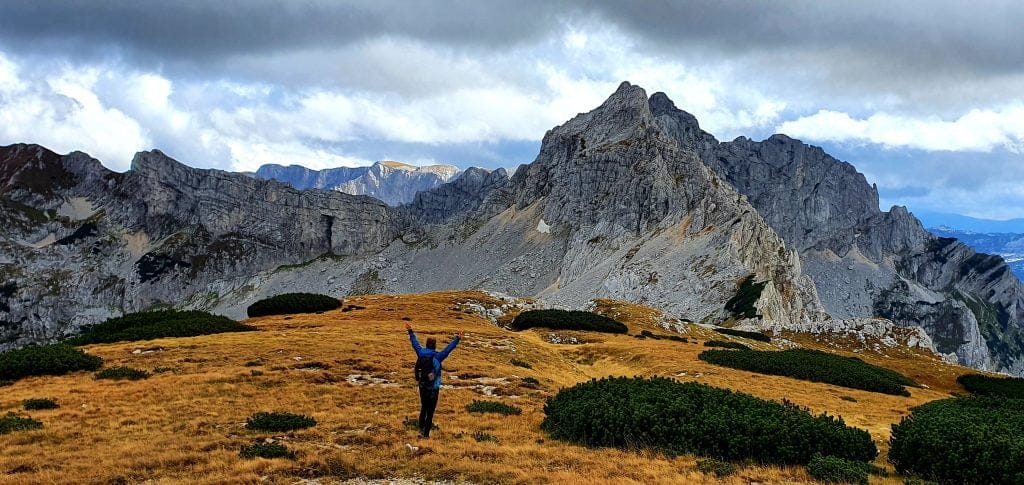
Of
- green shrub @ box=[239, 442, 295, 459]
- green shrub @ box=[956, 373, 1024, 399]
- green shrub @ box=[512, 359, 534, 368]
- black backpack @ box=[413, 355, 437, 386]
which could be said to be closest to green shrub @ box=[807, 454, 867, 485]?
black backpack @ box=[413, 355, 437, 386]

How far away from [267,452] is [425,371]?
14.8ft

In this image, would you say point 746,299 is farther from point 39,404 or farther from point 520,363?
point 39,404

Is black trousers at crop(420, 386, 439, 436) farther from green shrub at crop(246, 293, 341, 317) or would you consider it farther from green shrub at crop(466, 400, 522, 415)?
green shrub at crop(246, 293, 341, 317)

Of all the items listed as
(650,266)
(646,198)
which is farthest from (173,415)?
(646,198)

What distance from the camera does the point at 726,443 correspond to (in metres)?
15.7

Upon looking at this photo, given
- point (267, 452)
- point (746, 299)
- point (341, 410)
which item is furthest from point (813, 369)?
point (746, 299)

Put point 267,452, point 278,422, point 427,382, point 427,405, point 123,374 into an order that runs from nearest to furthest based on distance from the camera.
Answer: point 267,452 < point 427,382 < point 427,405 < point 278,422 < point 123,374

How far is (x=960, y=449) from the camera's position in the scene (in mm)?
13625

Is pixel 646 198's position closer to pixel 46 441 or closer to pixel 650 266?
pixel 650 266

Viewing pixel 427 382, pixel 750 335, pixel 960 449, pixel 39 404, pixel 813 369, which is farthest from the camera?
pixel 750 335

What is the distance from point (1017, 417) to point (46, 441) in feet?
91.4

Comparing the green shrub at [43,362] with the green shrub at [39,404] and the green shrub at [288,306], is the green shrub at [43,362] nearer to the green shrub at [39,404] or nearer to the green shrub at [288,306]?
the green shrub at [39,404]

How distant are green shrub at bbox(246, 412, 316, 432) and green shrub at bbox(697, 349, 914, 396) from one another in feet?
85.5

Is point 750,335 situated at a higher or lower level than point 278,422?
higher
